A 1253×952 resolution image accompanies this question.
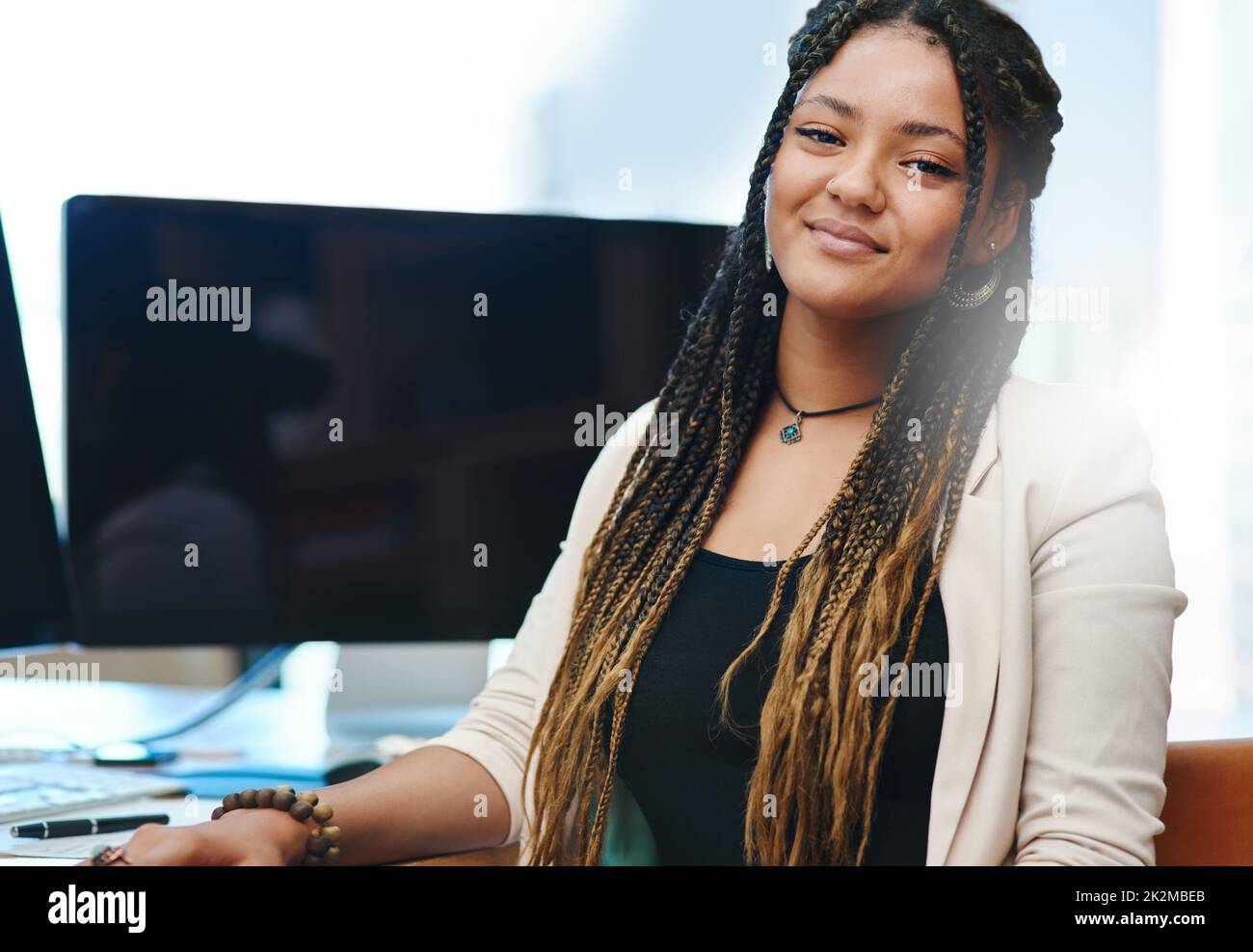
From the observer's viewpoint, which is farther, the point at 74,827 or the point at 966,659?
the point at 74,827

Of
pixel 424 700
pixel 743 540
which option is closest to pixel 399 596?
pixel 424 700

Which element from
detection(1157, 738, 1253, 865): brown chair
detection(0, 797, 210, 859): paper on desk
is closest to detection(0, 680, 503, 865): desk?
detection(0, 797, 210, 859): paper on desk

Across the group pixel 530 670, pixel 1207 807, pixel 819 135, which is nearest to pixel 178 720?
pixel 530 670

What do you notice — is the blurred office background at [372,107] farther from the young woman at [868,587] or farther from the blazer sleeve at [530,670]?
the young woman at [868,587]

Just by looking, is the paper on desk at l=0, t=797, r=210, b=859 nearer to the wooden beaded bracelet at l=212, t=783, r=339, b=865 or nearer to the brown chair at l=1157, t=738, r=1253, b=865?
the wooden beaded bracelet at l=212, t=783, r=339, b=865

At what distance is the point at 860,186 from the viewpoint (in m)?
0.87

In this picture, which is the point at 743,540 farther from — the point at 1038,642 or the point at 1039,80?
the point at 1039,80

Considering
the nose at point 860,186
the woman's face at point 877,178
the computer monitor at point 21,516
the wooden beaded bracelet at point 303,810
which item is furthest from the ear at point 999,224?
the computer monitor at point 21,516

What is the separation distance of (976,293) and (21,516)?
3.34 ft

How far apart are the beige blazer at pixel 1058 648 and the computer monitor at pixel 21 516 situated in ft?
3.16

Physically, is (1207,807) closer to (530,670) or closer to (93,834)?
(530,670)

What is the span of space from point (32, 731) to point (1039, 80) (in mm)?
1339

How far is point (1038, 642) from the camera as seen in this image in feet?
2.72

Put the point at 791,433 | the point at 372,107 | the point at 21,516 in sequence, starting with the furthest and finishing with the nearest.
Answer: the point at 372,107
the point at 21,516
the point at 791,433
